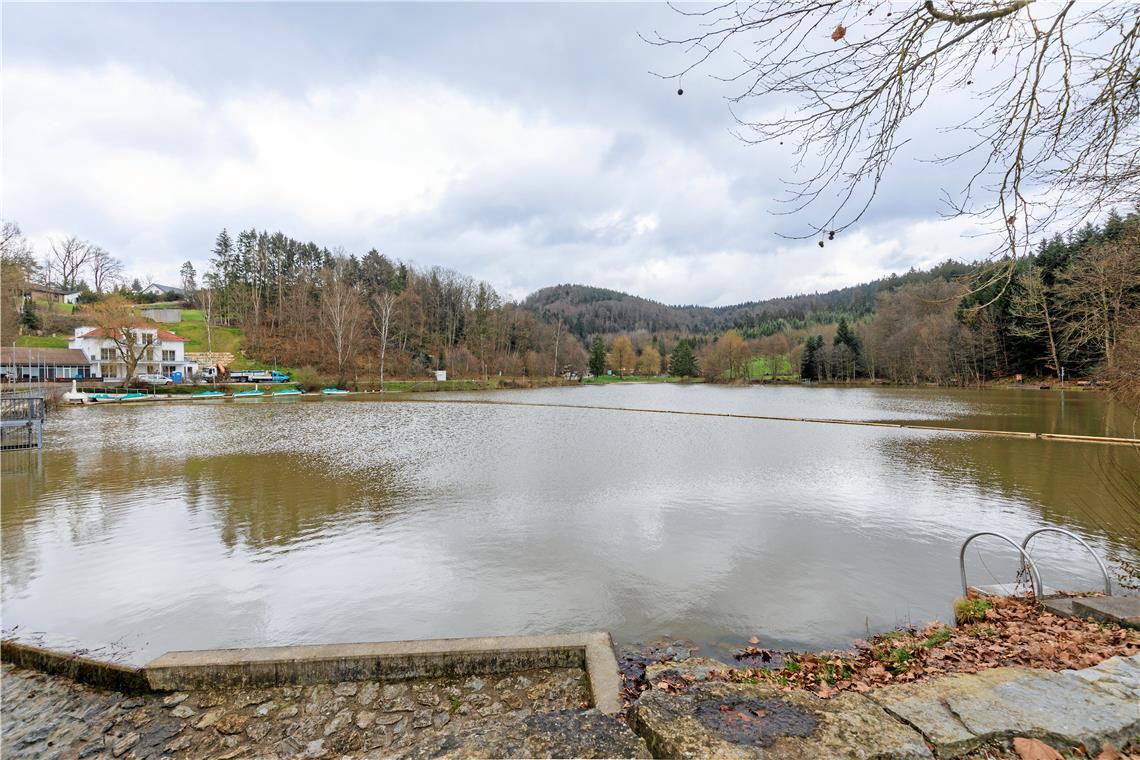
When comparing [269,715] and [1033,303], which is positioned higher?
[1033,303]

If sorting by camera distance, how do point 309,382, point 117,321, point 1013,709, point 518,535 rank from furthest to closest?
point 309,382
point 117,321
point 518,535
point 1013,709

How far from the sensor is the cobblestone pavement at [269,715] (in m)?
3.20

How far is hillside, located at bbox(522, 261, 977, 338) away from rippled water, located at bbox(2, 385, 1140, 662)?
4352 inches

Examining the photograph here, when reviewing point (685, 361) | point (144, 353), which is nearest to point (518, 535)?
point (144, 353)

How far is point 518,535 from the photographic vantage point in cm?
781

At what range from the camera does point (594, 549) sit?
721 cm

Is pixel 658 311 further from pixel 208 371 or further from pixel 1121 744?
pixel 1121 744

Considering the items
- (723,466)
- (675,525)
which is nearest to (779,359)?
(723,466)

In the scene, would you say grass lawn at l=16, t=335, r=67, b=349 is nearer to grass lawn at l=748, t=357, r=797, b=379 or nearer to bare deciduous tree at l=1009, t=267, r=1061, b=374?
bare deciduous tree at l=1009, t=267, r=1061, b=374

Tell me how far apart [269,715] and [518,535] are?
14.7 feet

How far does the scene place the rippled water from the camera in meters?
5.23

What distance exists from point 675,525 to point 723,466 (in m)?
5.75

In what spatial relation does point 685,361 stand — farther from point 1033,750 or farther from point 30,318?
point 1033,750

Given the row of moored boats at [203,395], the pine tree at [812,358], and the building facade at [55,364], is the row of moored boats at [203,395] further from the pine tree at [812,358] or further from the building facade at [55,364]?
the pine tree at [812,358]
